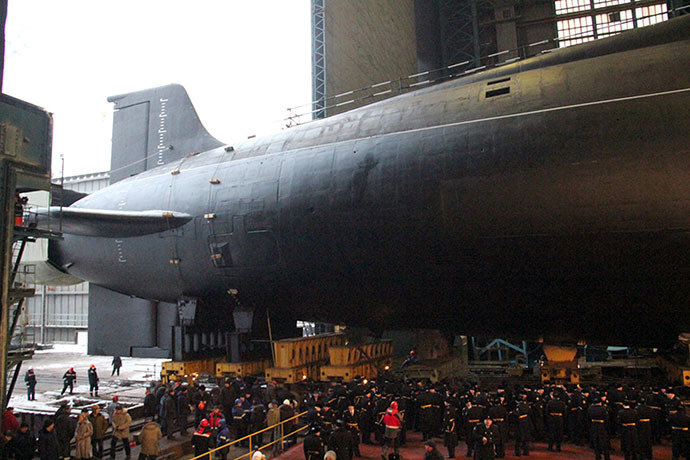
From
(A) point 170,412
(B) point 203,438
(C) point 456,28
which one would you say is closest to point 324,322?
(A) point 170,412

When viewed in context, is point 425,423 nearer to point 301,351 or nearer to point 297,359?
point 297,359

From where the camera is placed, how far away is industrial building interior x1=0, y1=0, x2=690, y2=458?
10359mm

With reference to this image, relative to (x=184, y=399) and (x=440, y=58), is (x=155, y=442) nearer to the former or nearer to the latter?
(x=184, y=399)

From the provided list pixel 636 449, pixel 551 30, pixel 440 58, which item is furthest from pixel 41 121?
pixel 551 30

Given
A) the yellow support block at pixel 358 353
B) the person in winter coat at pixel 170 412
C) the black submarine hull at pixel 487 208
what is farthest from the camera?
the yellow support block at pixel 358 353

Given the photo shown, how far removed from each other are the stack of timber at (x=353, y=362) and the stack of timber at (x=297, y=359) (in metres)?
0.68

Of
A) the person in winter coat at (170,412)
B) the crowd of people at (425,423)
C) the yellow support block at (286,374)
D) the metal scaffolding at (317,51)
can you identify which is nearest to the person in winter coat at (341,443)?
the crowd of people at (425,423)

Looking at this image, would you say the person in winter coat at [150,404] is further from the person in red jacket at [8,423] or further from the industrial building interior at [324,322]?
the person in red jacket at [8,423]

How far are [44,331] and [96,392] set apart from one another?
81.7 feet

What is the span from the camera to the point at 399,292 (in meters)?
11.7

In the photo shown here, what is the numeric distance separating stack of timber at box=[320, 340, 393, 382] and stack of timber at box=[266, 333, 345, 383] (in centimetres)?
68

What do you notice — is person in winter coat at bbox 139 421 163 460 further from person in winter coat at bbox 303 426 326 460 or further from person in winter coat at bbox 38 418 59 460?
person in winter coat at bbox 303 426 326 460

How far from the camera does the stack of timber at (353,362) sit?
14172 mm

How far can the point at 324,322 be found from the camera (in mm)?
14781
